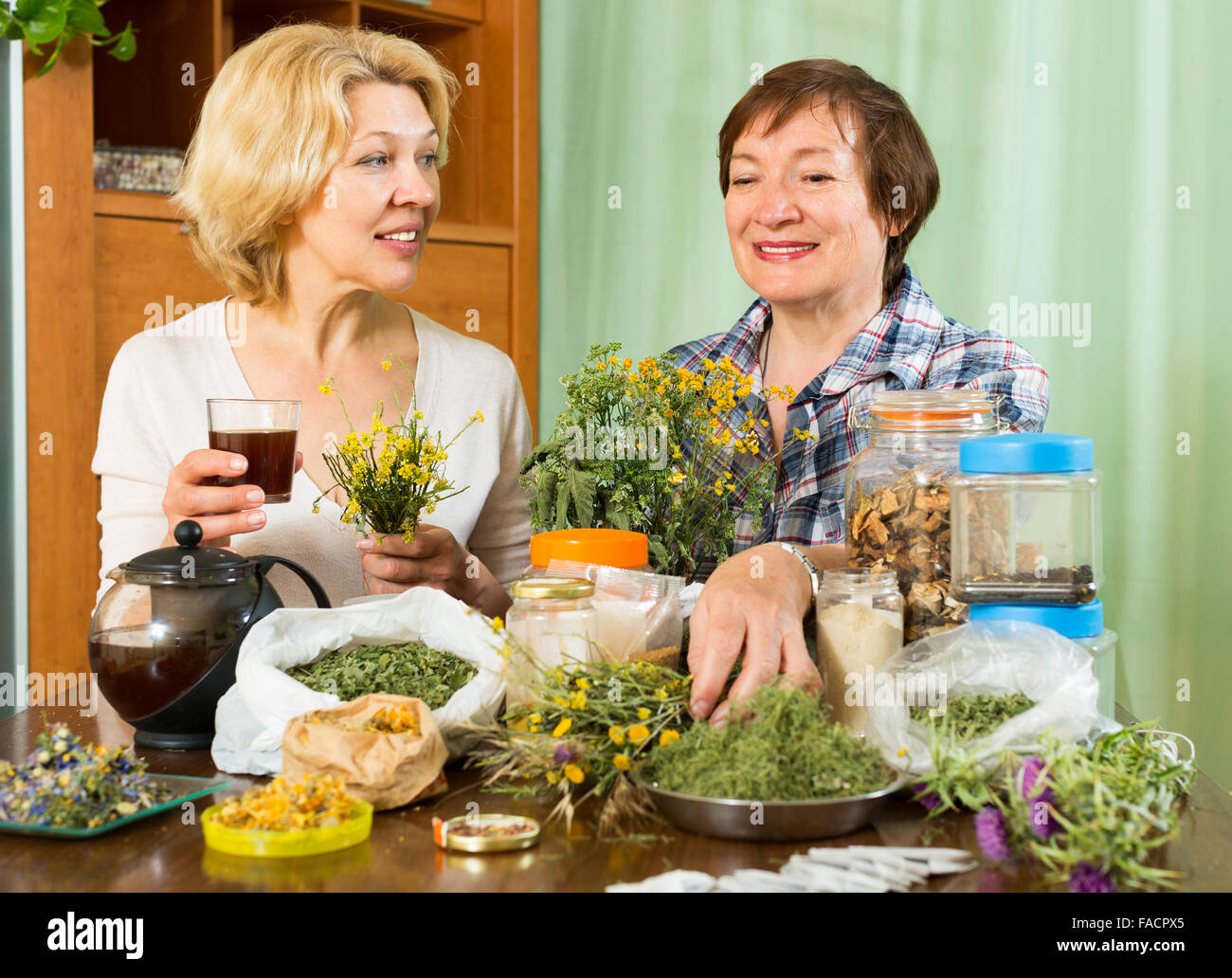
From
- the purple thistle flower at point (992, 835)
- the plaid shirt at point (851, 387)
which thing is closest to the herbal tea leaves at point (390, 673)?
the purple thistle flower at point (992, 835)

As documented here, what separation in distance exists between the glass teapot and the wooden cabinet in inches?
69.7

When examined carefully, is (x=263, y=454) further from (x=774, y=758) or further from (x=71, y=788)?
(x=774, y=758)

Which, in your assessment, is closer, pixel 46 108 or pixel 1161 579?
pixel 1161 579

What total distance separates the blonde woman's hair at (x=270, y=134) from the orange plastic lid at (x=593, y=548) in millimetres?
982

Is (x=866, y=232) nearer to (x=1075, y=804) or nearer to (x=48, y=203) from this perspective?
(x=1075, y=804)

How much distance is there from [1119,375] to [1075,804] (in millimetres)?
1766

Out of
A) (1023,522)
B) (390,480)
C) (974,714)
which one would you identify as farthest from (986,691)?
(390,480)

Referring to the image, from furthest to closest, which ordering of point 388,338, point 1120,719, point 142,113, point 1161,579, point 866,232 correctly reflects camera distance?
point 142,113 < point 1161,579 < point 388,338 < point 866,232 < point 1120,719

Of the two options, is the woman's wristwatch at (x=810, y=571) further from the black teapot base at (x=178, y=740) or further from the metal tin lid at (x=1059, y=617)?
the black teapot base at (x=178, y=740)

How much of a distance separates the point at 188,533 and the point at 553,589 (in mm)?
367

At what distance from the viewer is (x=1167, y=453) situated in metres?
2.34

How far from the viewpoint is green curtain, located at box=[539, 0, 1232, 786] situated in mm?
2303

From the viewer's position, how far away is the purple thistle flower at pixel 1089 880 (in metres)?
0.80
